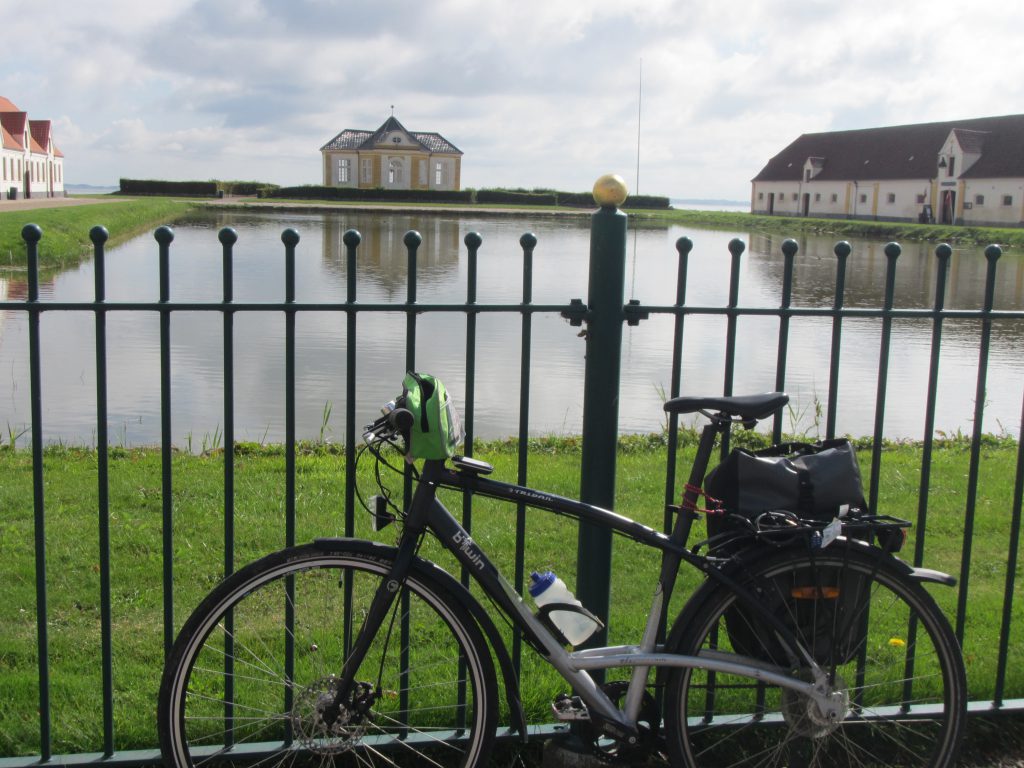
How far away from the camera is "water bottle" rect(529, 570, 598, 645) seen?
261 centimetres

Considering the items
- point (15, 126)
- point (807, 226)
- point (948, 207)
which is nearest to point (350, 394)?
point (807, 226)

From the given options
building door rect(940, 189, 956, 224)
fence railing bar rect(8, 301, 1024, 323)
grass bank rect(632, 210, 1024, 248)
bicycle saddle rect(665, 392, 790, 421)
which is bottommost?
bicycle saddle rect(665, 392, 790, 421)

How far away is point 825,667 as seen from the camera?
2.68 meters

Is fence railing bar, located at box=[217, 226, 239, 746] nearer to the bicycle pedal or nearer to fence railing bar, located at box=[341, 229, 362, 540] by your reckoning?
fence railing bar, located at box=[341, 229, 362, 540]

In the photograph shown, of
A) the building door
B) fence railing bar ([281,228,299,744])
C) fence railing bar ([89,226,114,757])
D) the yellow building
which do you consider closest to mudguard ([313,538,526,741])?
fence railing bar ([281,228,299,744])

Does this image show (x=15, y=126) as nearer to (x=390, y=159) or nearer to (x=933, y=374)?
(x=390, y=159)

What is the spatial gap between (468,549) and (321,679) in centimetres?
51

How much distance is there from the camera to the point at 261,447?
24.3 ft

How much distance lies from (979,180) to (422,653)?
226 feet

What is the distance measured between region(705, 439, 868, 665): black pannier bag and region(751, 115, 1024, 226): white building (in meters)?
65.1

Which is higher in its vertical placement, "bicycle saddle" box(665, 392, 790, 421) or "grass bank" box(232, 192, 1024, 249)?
"grass bank" box(232, 192, 1024, 249)

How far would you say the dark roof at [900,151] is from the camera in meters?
63.7

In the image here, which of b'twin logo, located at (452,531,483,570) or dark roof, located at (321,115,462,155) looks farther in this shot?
dark roof, located at (321,115,462,155)

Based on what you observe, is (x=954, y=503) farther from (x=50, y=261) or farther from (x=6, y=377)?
(x=50, y=261)
